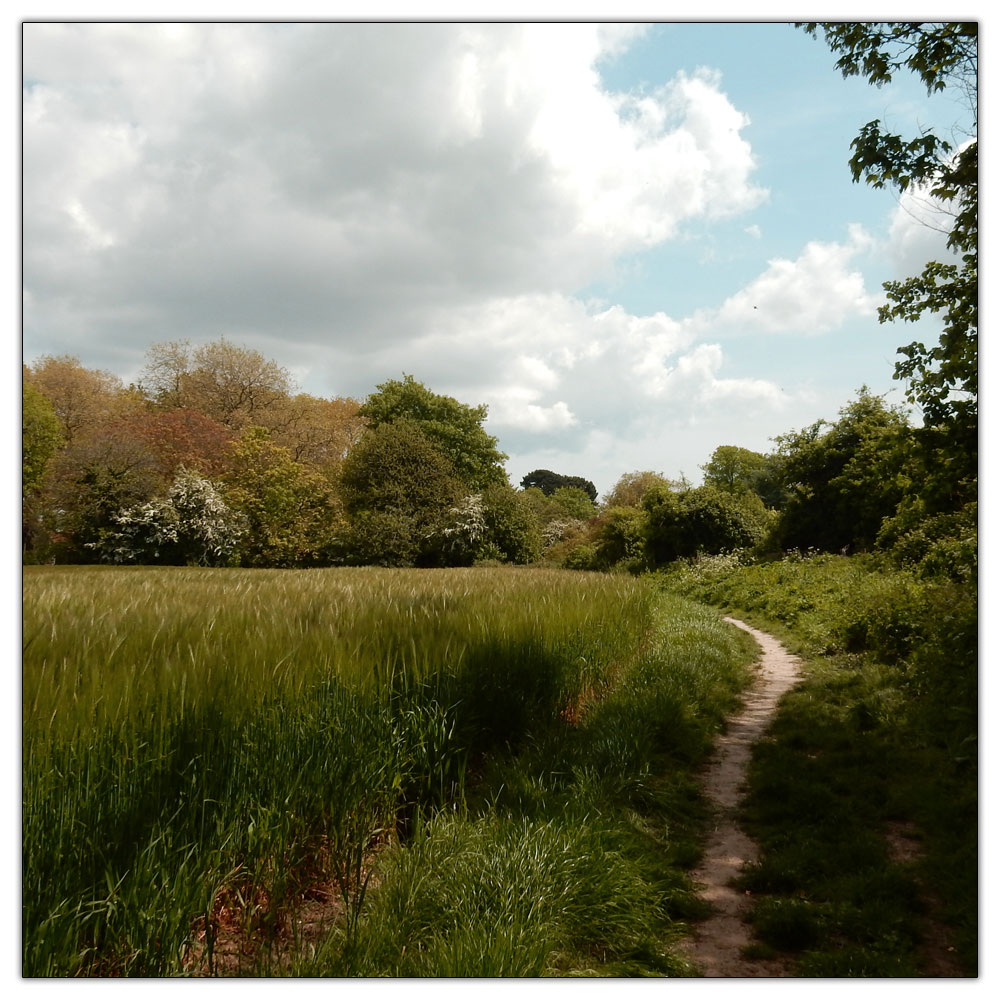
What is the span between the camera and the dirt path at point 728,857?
9.00 feet

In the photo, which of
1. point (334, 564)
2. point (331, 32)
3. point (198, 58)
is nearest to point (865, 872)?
point (331, 32)

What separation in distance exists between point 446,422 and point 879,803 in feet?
54.2

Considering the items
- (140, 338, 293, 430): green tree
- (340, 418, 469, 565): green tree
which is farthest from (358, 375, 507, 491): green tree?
(140, 338, 293, 430): green tree

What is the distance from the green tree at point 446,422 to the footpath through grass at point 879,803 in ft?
40.9

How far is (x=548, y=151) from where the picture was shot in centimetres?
402

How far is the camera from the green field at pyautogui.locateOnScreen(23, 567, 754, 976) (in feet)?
7.11

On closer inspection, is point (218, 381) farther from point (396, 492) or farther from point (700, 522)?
point (700, 522)

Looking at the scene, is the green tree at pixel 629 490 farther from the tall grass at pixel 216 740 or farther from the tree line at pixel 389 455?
the tall grass at pixel 216 740

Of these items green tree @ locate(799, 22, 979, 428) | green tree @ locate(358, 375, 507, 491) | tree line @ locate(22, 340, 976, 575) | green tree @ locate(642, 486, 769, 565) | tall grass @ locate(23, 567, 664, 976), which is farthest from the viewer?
green tree @ locate(642, 486, 769, 565)

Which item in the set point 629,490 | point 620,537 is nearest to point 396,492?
point 620,537

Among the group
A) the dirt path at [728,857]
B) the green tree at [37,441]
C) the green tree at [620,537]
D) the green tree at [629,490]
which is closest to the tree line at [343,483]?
the green tree at [37,441]

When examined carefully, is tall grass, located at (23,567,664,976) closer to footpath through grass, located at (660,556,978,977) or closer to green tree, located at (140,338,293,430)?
footpath through grass, located at (660,556,978,977)

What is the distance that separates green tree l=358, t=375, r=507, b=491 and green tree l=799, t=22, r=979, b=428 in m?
14.8

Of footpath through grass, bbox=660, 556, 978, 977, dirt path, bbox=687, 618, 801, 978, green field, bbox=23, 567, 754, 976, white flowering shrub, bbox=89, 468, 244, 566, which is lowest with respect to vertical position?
dirt path, bbox=687, 618, 801, 978
